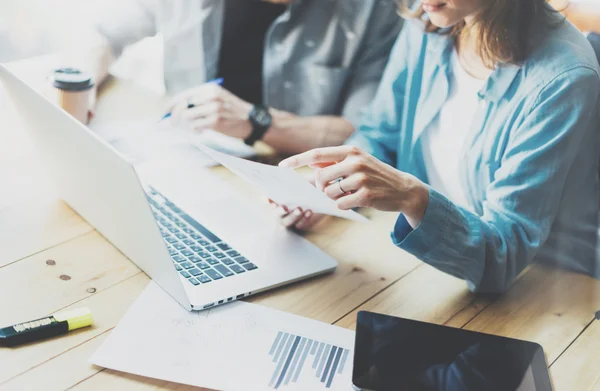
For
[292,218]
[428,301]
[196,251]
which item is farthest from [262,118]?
[428,301]

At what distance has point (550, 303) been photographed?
97 centimetres

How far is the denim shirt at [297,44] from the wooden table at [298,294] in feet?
1.63

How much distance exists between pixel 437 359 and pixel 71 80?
0.82m

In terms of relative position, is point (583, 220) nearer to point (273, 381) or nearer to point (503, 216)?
point (503, 216)

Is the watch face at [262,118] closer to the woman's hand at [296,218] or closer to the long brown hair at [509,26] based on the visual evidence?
the woman's hand at [296,218]

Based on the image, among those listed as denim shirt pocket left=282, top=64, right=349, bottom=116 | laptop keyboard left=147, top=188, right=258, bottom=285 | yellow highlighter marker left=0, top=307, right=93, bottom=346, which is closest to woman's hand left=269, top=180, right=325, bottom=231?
laptop keyboard left=147, top=188, right=258, bottom=285

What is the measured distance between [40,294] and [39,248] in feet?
0.38

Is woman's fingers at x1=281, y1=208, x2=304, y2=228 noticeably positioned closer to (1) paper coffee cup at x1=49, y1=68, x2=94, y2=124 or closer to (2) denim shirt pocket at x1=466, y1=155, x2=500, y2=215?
(2) denim shirt pocket at x1=466, y1=155, x2=500, y2=215

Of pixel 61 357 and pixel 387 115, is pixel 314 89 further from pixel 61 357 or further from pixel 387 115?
pixel 61 357

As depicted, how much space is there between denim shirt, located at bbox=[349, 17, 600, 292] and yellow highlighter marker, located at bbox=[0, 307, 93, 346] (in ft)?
1.41

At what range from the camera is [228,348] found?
79cm

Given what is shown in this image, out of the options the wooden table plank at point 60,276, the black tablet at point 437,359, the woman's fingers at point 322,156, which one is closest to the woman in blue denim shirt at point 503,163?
the woman's fingers at point 322,156

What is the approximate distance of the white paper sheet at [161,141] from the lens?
1229 millimetres

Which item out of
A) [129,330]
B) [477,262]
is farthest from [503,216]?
[129,330]
